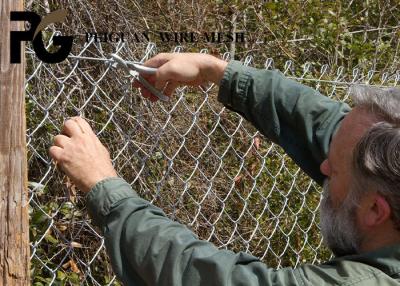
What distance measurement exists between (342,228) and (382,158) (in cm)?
24

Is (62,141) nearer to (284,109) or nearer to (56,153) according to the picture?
(56,153)

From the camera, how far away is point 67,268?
320 cm

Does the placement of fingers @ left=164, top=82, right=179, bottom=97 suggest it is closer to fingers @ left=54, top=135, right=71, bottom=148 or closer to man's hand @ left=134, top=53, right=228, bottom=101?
man's hand @ left=134, top=53, right=228, bottom=101

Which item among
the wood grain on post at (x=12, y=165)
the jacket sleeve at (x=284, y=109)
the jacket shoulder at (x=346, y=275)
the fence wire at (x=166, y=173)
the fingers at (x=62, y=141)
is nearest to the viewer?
the jacket shoulder at (x=346, y=275)

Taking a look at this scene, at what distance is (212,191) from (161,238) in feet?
5.36

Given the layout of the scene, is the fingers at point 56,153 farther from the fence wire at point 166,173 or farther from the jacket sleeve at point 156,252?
the fence wire at point 166,173

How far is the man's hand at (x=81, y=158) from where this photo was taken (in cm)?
199

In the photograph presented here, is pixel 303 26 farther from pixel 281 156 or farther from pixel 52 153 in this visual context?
pixel 52 153

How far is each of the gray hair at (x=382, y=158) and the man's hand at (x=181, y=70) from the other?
0.72 m

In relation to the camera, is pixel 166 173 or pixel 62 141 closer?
pixel 62 141

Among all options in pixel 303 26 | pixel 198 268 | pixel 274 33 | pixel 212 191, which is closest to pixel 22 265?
pixel 198 268

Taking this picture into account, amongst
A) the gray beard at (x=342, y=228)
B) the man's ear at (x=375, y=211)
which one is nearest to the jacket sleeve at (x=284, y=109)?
the gray beard at (x=342, y=228)

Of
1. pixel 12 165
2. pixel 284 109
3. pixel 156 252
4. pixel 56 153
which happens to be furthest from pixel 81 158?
pixel 284 109

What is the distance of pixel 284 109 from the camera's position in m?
2.62
